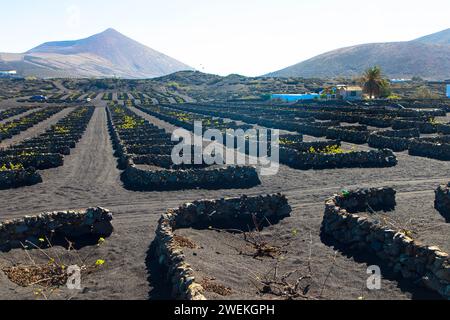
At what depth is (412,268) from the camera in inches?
561

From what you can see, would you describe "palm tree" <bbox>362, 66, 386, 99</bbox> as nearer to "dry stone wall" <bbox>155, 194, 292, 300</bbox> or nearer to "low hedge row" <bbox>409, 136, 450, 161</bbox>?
"low hedge row" <bbox>409, 136, 450, 161</bbox>

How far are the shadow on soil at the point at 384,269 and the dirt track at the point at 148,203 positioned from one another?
84mm

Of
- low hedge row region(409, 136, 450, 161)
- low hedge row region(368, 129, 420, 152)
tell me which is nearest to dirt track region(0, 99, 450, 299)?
low hedge row region(409, 136, 450, 161)

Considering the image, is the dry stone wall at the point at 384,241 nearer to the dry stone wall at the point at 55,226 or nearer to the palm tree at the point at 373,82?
the dry stone wall at the point at 55,226

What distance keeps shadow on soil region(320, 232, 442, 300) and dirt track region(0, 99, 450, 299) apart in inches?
3.3

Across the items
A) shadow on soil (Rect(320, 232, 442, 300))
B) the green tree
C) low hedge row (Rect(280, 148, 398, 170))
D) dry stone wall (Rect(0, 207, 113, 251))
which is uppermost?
the green tree

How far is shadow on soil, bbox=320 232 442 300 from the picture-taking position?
13.3 metres

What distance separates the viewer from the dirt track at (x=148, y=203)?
14297mm

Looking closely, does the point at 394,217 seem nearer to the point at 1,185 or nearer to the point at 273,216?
the point at 273,216

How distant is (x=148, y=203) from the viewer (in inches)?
968

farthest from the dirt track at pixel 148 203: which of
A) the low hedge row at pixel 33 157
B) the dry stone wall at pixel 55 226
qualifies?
the low hedge row at pixel 33 157

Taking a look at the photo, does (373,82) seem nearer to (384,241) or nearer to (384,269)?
(384,241)
